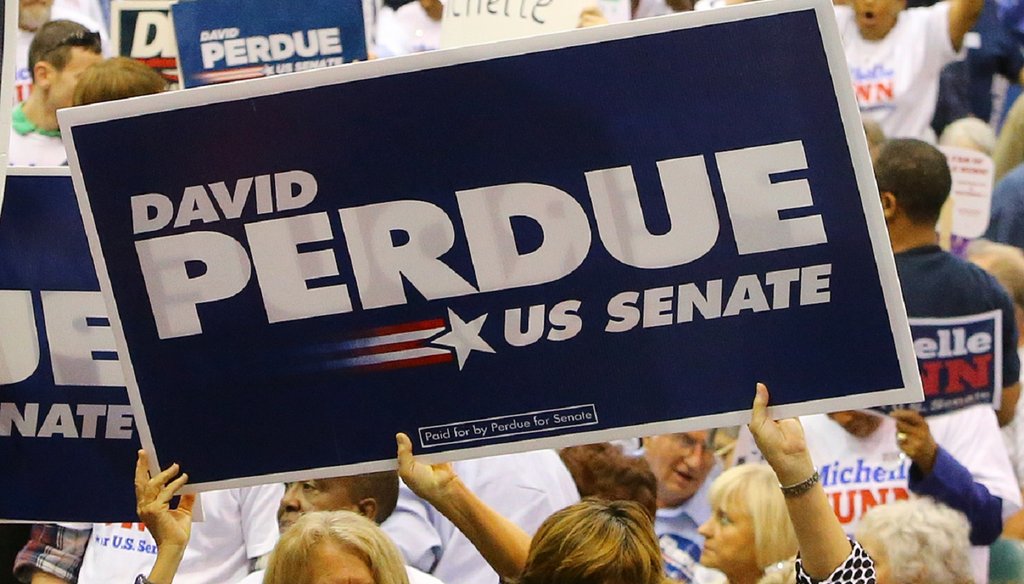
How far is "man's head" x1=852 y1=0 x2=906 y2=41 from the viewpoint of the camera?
7281 millimetres

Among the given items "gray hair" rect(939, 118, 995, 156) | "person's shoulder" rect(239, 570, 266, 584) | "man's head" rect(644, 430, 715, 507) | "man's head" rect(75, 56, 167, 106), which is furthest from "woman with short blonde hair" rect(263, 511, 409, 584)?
"gray hair" rect(939, 118, 995, 156)

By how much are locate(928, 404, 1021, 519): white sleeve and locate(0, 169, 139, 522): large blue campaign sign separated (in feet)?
7.76

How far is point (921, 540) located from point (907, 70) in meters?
3.83

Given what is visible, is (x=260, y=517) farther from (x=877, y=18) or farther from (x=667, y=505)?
(x=877, y=18)

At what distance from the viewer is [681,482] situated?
4453 mm

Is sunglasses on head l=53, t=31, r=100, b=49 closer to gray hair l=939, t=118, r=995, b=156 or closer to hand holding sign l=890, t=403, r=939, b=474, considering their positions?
hand holding sign l=890, t=403, r=939, b=474

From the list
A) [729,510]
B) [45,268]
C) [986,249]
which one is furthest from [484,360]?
[986,249]

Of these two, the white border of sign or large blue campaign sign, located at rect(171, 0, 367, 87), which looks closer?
the white border of sign

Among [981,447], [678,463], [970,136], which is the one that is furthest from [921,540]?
[970,136]

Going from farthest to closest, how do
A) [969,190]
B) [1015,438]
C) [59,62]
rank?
[969,190], [59,62], [1015,438]

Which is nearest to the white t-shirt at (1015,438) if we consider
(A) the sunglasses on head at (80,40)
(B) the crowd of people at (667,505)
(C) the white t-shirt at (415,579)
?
(B) the crowd of people at (667,505)

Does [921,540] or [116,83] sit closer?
[921,540]

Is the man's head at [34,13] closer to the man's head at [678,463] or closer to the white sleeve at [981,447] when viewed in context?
the man's head at [678,463]

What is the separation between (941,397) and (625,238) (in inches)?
84.4
